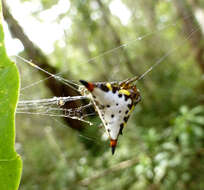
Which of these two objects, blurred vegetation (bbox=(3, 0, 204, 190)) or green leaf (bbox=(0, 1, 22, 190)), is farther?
blurred vegetation (bbox=(3, 0, 204, 190))

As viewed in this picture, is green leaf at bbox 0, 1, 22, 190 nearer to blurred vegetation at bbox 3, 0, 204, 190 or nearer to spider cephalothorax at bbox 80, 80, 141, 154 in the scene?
spider cephalothorax at bbox 80, 80, 141, 154

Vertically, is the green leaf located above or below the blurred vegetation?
above

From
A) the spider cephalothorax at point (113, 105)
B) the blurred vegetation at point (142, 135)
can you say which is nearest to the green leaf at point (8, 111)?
the spider cephalothorax at point (113, 105)

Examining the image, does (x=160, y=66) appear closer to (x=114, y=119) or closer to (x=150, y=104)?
(x=150, y=104)

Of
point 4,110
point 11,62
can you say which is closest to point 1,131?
point 4,110

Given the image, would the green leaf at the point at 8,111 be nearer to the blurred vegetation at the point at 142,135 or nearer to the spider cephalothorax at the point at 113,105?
the spider cephalothorax at the point at 113,105

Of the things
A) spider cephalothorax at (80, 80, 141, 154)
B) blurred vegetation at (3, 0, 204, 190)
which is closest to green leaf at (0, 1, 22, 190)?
spider cephalothorax at (80, 80, 141, 154)
